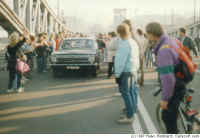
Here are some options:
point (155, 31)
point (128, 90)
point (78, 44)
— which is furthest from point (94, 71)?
point (155, 31)

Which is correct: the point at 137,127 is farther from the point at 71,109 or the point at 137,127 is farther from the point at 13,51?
the point at 13,51

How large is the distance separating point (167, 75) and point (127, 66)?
6.28 ft

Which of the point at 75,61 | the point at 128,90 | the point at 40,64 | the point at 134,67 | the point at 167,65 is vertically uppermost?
the point at 167,65

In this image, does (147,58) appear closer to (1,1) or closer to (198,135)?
(1,1)

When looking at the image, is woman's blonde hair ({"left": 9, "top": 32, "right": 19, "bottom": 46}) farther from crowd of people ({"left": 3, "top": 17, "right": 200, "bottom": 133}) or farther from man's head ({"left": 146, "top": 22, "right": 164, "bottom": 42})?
man's head ({"left": 146, "top": 22, "right": 164, "bottom": 42})

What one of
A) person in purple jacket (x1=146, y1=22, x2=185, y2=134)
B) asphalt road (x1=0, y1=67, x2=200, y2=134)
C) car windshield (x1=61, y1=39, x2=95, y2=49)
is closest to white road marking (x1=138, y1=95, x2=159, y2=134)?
asphalt road (x1=0, y1=67, x2=200, y2=134)

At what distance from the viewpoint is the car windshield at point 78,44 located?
13381 mm

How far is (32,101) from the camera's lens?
803 cm

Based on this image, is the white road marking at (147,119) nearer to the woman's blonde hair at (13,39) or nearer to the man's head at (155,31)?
the man's head at (155,31)

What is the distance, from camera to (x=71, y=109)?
7.07m

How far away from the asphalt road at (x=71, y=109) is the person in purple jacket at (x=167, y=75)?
116 centimetres

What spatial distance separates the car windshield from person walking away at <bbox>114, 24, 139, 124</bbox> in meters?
7.48

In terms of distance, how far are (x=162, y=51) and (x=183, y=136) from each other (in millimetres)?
1184

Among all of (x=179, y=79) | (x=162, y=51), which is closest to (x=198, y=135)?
(x=179, y=79)
